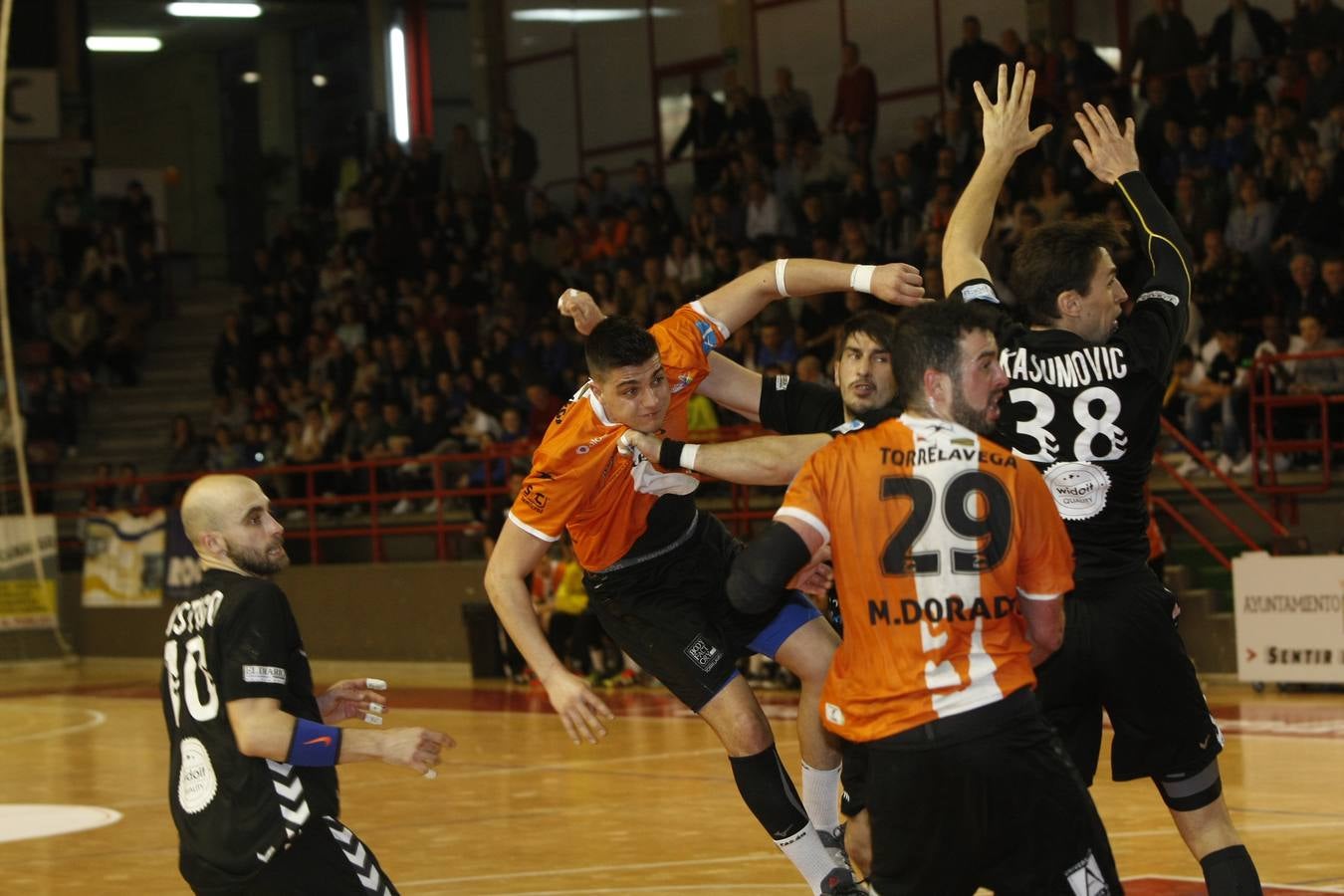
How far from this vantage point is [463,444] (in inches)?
829

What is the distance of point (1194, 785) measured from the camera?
5.82 metres

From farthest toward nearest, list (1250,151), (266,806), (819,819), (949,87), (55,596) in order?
(55,596), (949,87), (1250,151), (819,819), (266,806)

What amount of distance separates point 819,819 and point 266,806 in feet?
8.32

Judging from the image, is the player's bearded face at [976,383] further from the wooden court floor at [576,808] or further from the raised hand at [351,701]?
the wooden court floor at [576,808]

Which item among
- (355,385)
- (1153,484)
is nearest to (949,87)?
(1153,484)

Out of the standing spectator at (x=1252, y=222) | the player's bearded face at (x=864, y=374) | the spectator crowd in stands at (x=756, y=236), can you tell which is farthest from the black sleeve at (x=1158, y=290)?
the standing spectator at (x=1252, y=222)

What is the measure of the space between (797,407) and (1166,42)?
13.3 m

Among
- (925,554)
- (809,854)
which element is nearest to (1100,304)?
(925,554)

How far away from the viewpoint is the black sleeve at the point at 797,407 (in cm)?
705

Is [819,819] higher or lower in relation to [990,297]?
lower

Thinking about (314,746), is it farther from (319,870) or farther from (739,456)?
(739,456)

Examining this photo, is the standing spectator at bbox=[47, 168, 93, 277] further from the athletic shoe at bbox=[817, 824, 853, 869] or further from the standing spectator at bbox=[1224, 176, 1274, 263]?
the athletic shoe at bbox=[817, 824, 853, 869]

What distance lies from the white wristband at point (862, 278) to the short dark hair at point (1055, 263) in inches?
28.6

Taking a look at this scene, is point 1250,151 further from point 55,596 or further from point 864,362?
point 55,596
